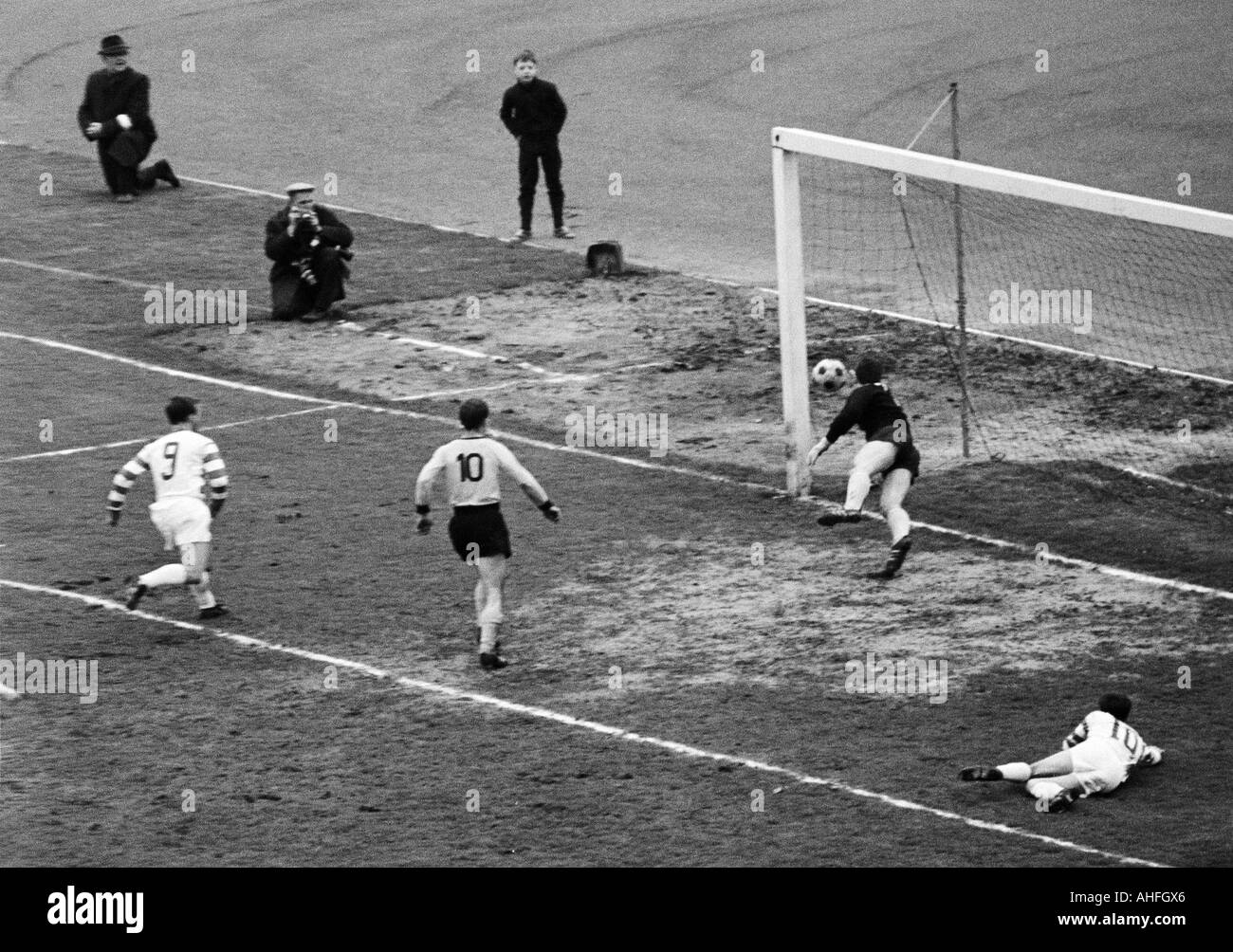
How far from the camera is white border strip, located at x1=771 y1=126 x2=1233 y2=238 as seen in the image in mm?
16312

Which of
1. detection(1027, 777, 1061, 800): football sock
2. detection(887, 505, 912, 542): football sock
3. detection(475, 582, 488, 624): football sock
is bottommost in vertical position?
detection(1027, 777, 1061, 800): football sock

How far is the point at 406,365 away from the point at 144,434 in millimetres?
3294

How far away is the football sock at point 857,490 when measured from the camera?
1675cm

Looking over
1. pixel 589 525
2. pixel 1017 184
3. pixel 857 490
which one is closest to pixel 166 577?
pixel 589 525

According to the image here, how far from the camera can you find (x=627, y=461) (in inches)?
792

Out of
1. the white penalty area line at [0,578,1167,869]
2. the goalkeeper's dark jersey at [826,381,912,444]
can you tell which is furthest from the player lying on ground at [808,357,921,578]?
the white penalty area line at [0,578,1167,869]

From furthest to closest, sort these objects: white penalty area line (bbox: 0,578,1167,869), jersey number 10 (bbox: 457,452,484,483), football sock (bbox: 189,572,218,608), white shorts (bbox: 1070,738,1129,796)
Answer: football sock (bbox: 189,572,218,608) < jersey number 10 (bbox: 457,452,484,483) < white shorts (bbox: 1070,738,1129,796) < white penalty area line (bbox: 0,578,1167,869)

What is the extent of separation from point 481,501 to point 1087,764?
15.8 feet

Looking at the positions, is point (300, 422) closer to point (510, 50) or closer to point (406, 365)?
point (406, 365)

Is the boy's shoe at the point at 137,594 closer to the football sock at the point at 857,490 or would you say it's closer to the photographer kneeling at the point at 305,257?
the football sock at the point at 857,490

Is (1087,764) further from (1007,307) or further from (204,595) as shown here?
(1007,307)

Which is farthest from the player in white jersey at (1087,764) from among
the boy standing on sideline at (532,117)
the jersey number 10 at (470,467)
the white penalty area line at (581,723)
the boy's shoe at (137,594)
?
the boy standing on sideline at (532,117)

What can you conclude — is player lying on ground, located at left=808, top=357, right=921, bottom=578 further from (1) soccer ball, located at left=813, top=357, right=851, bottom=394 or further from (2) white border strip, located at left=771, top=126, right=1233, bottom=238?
(2) white border strip, located at left=771, top=126, right=1233, bottom=238

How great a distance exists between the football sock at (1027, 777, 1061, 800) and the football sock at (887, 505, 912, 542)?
447 cm
